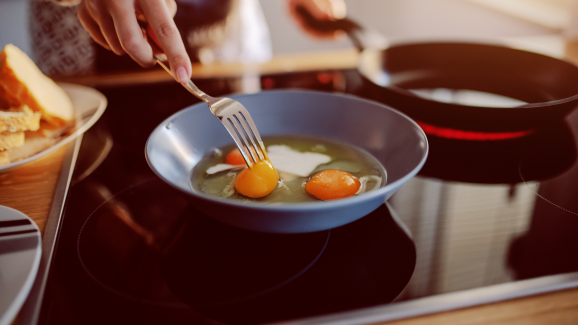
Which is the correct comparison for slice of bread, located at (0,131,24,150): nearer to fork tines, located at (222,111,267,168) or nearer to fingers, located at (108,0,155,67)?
fingers, located at (108,0,155,67)

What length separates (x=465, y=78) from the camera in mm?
1322

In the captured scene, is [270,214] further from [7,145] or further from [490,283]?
[7,145]

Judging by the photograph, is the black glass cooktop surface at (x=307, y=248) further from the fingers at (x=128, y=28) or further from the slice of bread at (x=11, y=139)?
→ the fingers at (x=128, y=28)

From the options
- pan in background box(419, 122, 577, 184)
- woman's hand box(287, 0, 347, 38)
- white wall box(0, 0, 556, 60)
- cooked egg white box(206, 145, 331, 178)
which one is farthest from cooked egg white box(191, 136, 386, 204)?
white wall box(0, 0, 556, 60)

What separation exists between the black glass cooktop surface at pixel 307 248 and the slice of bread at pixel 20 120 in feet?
0.64

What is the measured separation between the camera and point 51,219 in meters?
0.76

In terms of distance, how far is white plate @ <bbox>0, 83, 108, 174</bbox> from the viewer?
35.0 inches

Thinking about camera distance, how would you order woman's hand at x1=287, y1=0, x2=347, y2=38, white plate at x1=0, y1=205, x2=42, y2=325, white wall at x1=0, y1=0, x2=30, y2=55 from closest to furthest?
white plate at x1=0, y1=205, x2=42, y2=325 → woman's hand at x1=287, y1=0, x2=347, y2=38 → white wall at x1=0, y1=0, x2=30, y2=55

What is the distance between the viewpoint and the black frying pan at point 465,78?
905mm

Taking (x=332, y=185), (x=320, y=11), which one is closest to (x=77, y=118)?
(x=332, y=185)

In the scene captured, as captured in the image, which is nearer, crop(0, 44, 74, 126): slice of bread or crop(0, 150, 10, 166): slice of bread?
crop(0, 150, 10, 166): slice of bread

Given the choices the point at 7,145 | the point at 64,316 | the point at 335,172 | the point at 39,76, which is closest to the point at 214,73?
the point at 39,76

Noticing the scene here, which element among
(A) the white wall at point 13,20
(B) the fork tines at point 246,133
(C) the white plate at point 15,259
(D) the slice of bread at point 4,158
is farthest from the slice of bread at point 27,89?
(A) the white wall at point 13,20

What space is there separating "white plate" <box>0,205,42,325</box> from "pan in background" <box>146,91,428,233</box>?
229 millimetres
